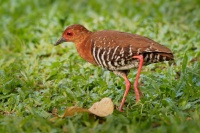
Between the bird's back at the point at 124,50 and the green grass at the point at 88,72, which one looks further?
the bird's back at the point at 124,50

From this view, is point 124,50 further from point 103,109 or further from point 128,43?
point 103,109

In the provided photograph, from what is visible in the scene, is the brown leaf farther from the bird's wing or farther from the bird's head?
the bird's head

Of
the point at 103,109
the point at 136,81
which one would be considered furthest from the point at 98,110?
the point at 136,81

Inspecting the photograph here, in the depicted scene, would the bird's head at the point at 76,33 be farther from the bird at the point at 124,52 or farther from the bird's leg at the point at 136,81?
the bird's leg at the point at 136,81

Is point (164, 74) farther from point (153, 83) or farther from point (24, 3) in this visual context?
point (24, 3)

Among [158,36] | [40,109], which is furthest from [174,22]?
[40,109]

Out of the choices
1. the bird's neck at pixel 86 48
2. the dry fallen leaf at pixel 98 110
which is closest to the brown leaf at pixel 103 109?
the dry fallen leaf at pixel 98 110
